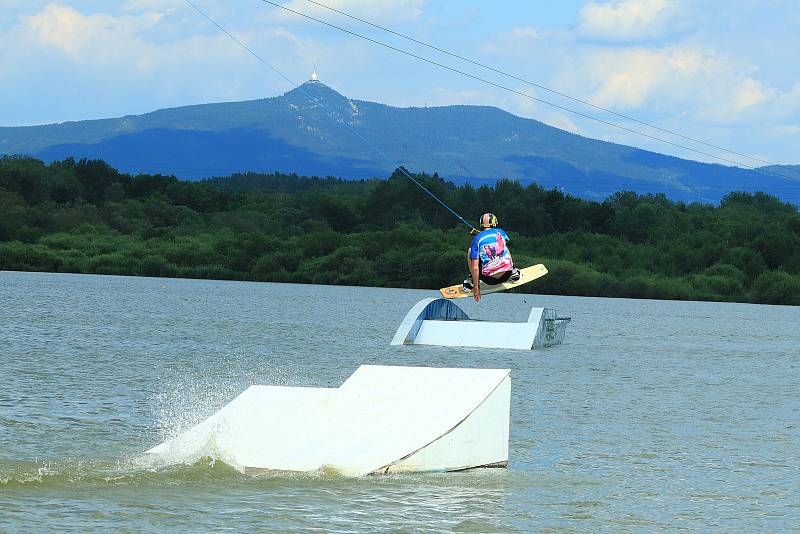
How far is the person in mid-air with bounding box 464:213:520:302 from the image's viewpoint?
23.5 meters

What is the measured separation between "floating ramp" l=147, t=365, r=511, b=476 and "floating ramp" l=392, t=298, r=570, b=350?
76.5 feet

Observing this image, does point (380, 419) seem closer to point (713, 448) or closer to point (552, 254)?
point (713, 448)

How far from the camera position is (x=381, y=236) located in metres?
136

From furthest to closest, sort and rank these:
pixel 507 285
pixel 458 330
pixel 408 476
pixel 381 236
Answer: pixel 381 236 < pixel 458 330 < pixel 507 285 < pixel 408 476

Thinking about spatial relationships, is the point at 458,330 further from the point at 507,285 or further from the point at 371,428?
the point at 371,428

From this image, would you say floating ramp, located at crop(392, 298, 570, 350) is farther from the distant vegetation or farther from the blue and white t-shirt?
the distant vegetation

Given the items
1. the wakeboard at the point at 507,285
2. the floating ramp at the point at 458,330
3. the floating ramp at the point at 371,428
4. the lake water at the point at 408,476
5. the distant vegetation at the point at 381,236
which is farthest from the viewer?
the distant vegetation at the point at 381,236

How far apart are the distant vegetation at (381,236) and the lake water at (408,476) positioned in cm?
8131

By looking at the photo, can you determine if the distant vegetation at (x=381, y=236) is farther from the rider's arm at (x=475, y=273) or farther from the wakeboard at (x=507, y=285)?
the rider's arm at (x=475, y=273)

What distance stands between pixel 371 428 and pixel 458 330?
24.4 meters

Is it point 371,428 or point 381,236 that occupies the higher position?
point 381,236

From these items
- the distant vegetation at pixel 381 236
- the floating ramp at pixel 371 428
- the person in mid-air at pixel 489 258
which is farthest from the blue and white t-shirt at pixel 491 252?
the distant vegetation at pixel 381 236

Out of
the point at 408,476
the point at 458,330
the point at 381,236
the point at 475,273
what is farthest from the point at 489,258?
the point at 381,236

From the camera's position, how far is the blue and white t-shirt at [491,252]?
77.3ft
